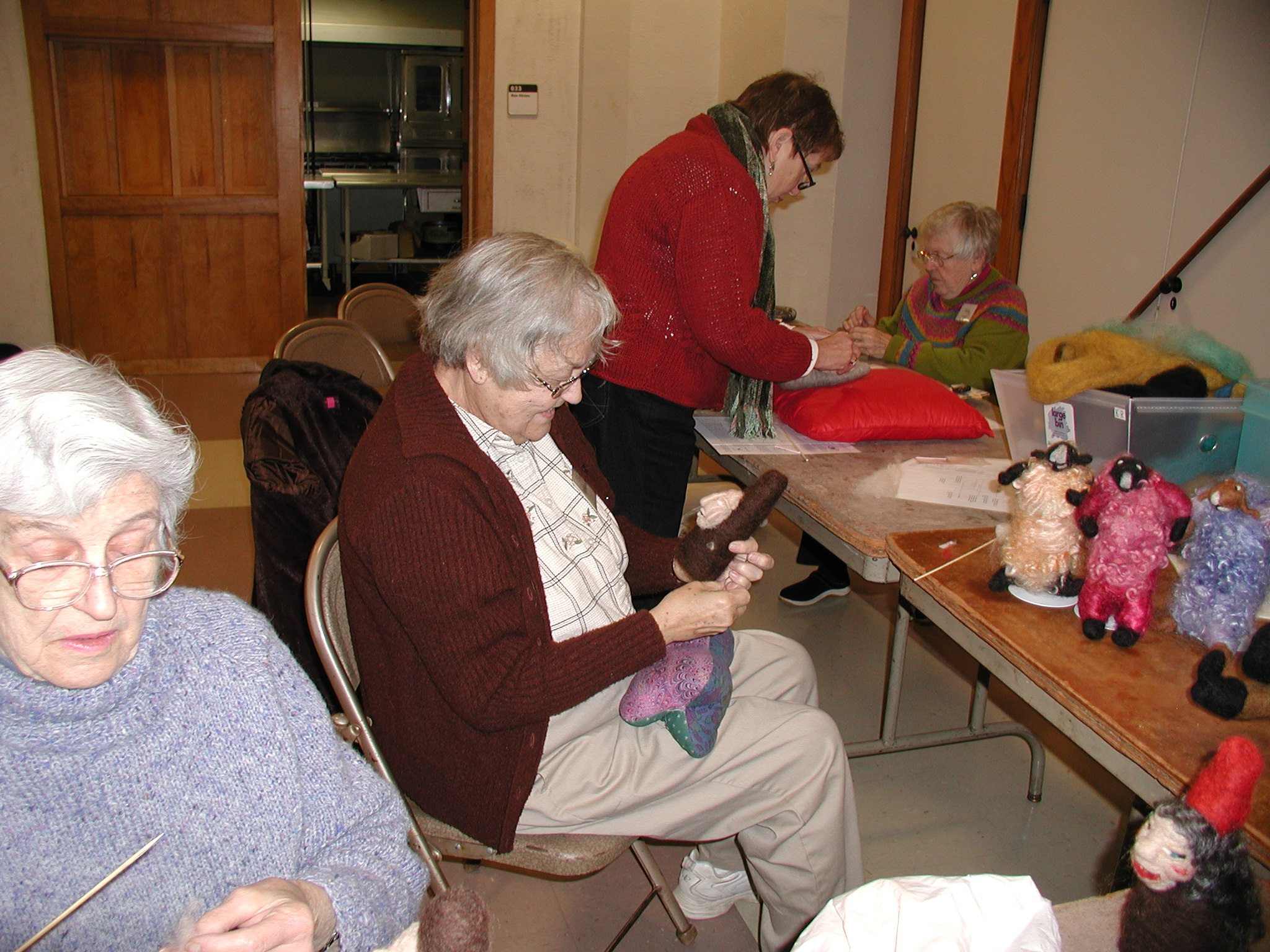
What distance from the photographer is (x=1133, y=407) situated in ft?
5.37

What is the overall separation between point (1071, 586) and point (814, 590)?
1868mm

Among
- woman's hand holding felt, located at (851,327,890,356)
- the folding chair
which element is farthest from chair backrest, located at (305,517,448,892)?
woman's hand holding felt, located at (851,327,890,356)

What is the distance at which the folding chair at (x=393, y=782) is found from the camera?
128 cm

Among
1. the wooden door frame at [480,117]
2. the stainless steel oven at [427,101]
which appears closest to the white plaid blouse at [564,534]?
the wooden door frame at [480,117]

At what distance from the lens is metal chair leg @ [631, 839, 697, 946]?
5.33ft

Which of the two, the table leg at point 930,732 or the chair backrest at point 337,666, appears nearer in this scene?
the chair backrest at point 337,666

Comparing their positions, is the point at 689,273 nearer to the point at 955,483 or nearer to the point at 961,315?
the point at 955,483

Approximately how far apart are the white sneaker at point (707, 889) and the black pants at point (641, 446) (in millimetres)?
749

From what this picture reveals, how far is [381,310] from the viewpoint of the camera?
287cm

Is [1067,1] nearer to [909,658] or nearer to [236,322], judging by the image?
[909,658]

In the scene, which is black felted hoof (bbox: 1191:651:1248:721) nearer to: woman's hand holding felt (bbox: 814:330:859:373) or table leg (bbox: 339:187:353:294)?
woman's hand holding felt (bbox: 814:330:859:373)

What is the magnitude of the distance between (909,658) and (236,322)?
4.58 meters

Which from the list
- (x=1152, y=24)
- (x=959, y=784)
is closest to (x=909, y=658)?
(x=959, y=784)

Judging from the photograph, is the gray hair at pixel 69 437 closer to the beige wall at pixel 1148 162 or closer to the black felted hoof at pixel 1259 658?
the black felted hoof at pixel 1259 658
